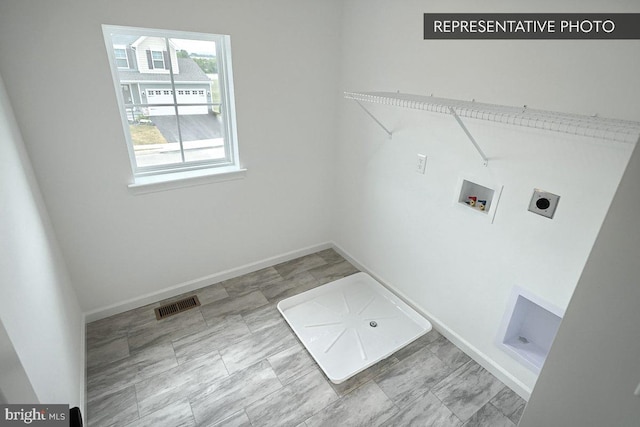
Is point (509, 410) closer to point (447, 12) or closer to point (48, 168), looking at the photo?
point (447, 12)

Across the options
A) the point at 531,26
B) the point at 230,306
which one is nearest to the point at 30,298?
the point at 230,306

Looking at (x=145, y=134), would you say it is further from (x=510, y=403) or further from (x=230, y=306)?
(x=510, y=403)

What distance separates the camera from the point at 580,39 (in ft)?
4.22

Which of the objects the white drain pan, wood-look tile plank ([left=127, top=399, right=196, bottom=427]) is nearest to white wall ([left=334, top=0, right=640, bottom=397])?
the white drain pan

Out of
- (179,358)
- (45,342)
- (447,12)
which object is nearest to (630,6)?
(447,12)

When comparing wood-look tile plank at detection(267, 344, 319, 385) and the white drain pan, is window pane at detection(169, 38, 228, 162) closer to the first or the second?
the white drain pan

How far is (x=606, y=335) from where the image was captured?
3.08 ft

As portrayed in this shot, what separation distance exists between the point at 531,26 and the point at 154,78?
2.10 m

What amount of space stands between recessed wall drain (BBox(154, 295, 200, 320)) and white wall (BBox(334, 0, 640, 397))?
4.83 feet

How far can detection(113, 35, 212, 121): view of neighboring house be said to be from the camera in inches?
76.7

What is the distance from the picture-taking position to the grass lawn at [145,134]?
2.11 m

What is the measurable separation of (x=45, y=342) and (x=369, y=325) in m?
1.79

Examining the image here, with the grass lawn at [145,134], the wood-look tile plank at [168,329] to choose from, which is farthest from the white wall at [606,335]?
the grass lawn at [145,134]

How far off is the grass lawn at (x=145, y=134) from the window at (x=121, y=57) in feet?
1.19
